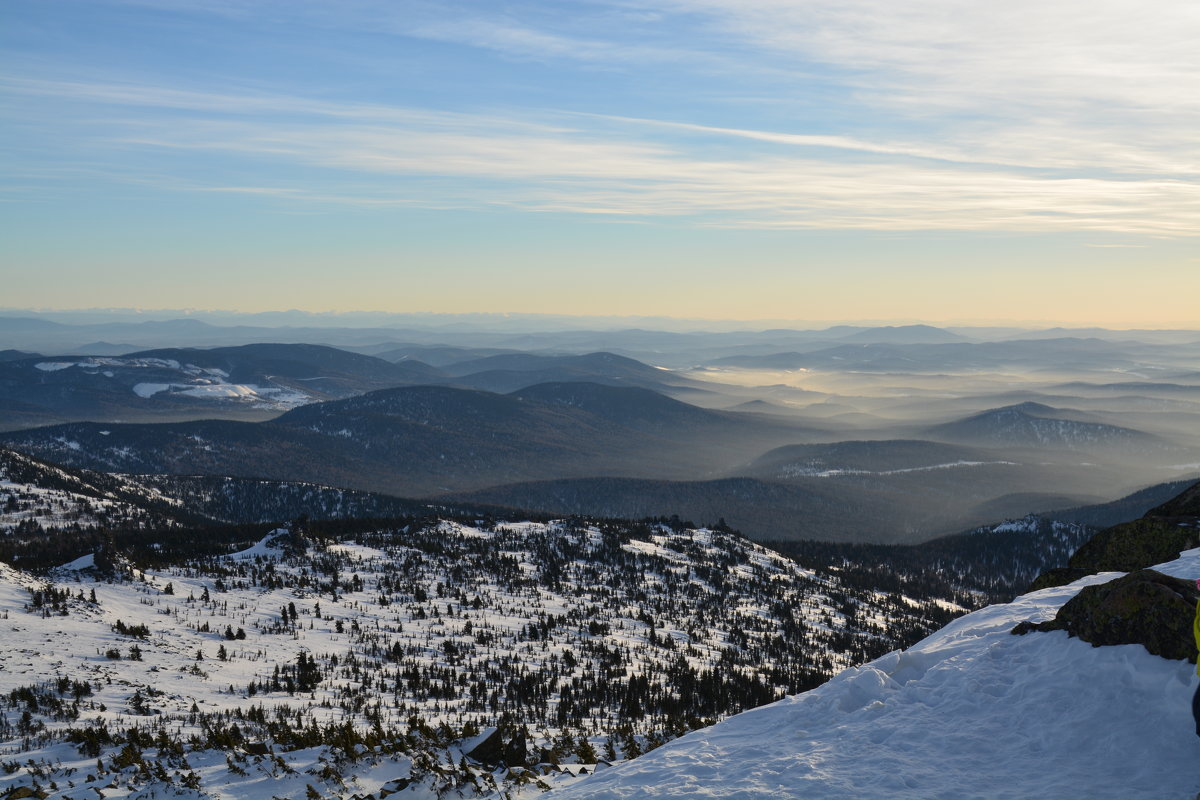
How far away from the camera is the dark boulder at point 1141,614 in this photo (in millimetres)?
14016

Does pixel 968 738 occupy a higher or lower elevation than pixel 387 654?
higher

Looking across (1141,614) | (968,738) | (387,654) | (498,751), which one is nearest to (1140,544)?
(1141,614)

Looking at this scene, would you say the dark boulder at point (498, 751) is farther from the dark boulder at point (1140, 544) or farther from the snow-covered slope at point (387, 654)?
the dark boulder at point (1140, 544)

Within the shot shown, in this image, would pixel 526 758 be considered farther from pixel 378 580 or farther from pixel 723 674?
pixel 378 580

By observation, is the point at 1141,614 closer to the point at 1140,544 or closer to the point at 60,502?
the point at 1140,544

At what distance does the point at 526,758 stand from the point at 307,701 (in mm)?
12619

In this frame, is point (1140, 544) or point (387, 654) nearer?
point (1140, 544)

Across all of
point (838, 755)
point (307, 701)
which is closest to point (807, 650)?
point (307, 701)

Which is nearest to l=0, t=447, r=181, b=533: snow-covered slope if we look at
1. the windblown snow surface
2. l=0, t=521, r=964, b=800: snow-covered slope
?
l=0, t=521, r=964, b=800: snow-covered slope

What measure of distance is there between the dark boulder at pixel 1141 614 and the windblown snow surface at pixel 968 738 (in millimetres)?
276

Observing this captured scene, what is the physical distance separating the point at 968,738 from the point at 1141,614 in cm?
448

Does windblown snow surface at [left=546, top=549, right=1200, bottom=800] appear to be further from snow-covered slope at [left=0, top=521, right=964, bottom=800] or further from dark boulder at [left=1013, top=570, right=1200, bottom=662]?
snow-covered slope at [left=0, top=521, right=964, bottom=800]

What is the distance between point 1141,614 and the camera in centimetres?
1473

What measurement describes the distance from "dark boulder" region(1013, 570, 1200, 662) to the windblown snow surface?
10.9 inches
